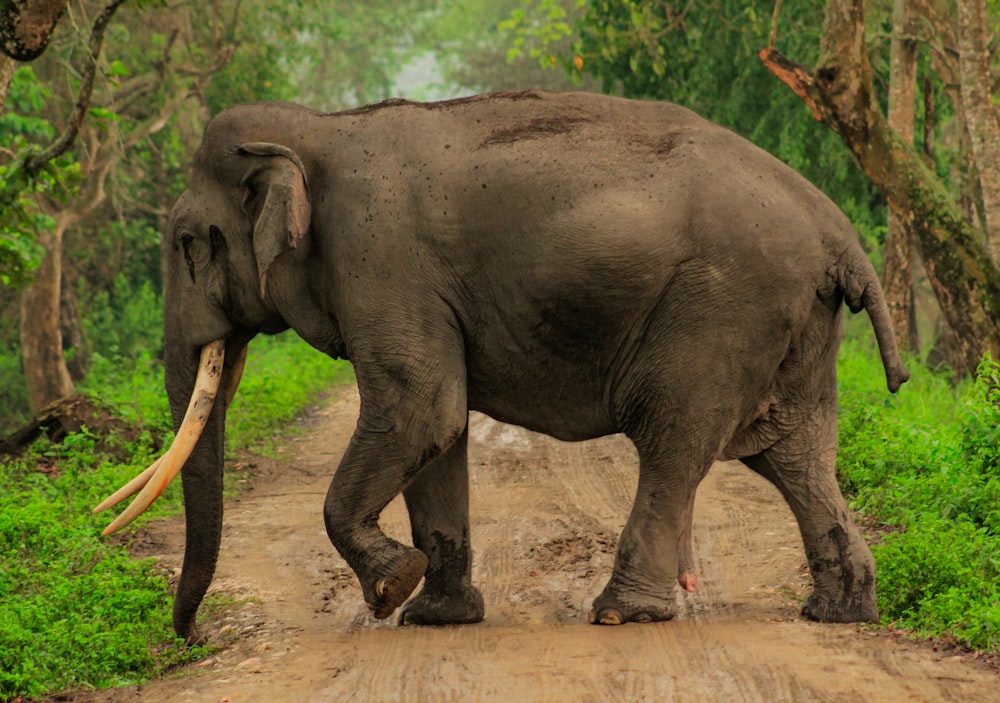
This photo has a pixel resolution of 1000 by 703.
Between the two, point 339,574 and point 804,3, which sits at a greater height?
point 804,3

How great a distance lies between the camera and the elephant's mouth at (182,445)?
17.2ft

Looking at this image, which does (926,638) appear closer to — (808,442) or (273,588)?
(808,442)

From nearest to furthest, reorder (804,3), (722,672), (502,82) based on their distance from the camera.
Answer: (722,672)
(804,3)
(502,82)

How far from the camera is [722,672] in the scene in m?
4.53

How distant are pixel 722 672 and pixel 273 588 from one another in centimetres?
260

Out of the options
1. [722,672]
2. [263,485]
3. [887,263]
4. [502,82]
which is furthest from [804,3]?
[502,82]

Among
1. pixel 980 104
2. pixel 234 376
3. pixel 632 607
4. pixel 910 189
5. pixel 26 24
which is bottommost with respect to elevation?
pixel 632 607

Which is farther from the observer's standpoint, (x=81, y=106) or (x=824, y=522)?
(x=81, y=106)

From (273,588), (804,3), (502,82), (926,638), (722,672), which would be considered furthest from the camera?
(502,82)

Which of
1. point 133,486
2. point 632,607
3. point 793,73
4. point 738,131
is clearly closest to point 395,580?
point 632,607

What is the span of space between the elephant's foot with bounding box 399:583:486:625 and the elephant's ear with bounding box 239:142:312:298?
1.49m

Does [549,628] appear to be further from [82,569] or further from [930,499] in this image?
[82,569]

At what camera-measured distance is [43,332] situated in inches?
524

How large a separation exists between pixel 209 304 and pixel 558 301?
1532mm
